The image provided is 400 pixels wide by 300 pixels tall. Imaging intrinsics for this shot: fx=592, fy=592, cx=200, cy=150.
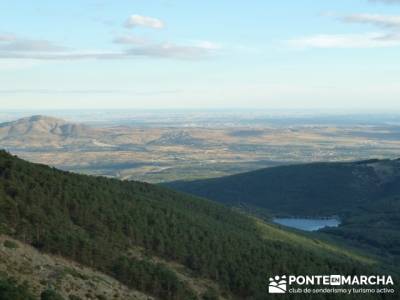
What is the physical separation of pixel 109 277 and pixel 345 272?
59.7 metres

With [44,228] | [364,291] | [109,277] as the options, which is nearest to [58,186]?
[44,228]

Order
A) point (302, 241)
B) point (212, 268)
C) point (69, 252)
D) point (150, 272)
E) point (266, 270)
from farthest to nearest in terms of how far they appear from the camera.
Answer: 1. point (302, 241)
2. point (266, 270)
3. point (212, 268)
4. point (150, 272)
5. point (69, 252)

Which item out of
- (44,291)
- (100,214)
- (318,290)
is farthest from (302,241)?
(44,291)

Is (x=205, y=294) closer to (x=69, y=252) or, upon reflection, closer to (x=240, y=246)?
(x=69, y=252)

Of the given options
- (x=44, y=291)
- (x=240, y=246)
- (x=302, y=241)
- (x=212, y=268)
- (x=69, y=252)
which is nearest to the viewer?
(x=44, y=291)

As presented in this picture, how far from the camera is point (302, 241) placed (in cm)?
16812

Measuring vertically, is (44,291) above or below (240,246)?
above

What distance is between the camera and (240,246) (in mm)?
112938

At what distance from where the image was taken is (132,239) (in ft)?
306

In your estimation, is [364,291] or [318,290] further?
[364,291]

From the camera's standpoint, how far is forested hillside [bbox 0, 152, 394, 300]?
73.7 metres

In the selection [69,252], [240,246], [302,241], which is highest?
[69,252]

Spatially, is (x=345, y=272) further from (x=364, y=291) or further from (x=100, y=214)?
(x=100, y=214)

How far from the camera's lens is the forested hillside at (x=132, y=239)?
73.7m
